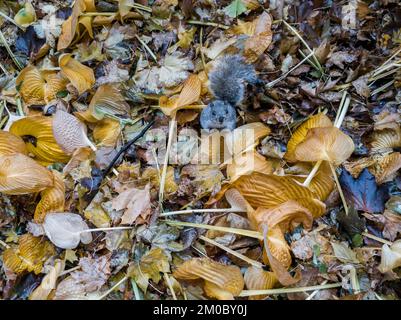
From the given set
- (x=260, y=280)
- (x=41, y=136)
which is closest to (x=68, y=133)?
(x=41, y=136)

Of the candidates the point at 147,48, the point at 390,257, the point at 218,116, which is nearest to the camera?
the point at 390,257

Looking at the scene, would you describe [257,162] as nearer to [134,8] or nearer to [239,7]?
[239,7]

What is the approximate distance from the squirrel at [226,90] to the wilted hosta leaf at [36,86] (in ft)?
1.44

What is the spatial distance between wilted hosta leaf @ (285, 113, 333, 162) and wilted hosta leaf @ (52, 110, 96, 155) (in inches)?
21.0

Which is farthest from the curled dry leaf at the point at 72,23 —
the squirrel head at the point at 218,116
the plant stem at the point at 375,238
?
the plant stem at the point at 375,238

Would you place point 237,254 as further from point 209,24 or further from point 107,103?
point 209,24

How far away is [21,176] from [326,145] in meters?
0.77

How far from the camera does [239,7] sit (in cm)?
142

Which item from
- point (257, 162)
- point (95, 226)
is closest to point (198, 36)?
point (257, 162)

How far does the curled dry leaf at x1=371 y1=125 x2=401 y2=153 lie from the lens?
124 centimetres

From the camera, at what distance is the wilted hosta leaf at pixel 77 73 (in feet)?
4.40

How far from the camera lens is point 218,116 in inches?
50.8

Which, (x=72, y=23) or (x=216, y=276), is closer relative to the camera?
(x=216, y=276)

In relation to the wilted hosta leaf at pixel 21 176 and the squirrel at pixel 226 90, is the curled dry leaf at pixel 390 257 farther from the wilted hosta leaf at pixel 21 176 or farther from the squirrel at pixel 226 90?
the wilted hosta leaf at pixel 21 176
